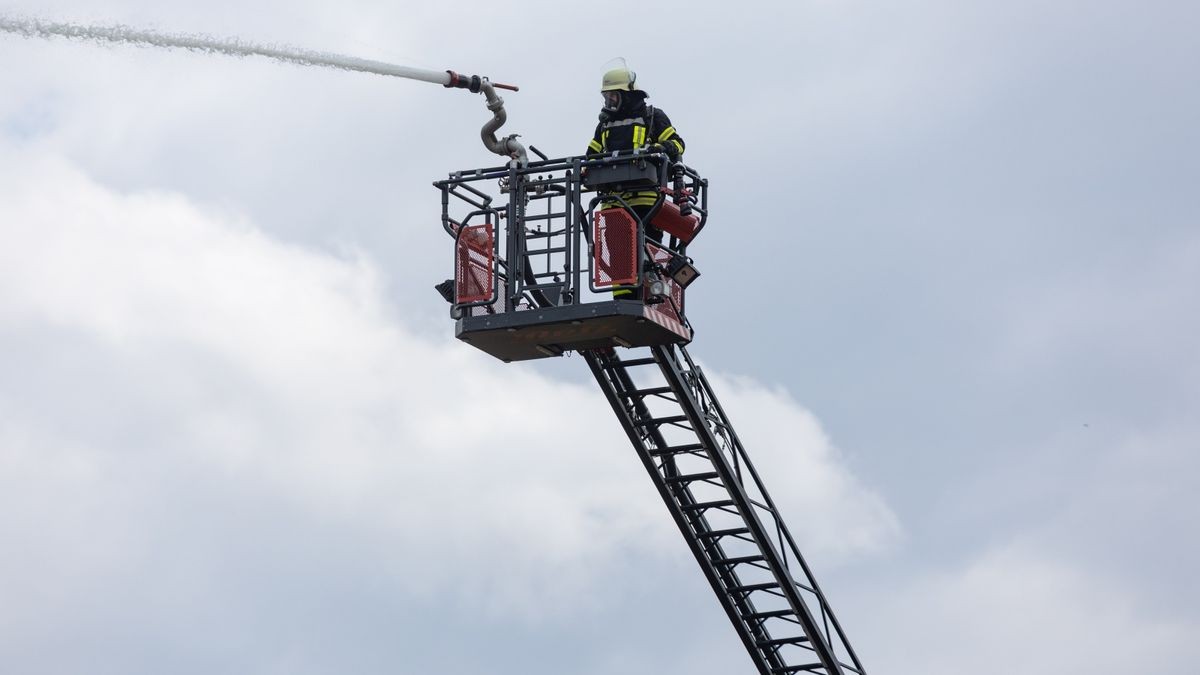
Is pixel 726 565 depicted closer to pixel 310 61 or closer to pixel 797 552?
pixel 797 552

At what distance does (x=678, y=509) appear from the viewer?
31.6m

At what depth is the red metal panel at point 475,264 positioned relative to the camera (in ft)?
97.0

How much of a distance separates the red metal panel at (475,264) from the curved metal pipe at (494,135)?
44.9 inches

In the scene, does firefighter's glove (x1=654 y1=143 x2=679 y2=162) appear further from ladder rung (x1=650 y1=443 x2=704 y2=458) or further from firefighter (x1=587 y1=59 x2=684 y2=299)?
ladder rung (x1=650 y1=443 x2=704 y2=458)

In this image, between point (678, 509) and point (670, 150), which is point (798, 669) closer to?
point (678, 509)

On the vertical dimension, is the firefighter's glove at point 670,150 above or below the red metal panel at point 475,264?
above

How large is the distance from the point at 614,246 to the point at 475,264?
1926 mm

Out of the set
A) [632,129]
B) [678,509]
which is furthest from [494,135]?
[678,509]

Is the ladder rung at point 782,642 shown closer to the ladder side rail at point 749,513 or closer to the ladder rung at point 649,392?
the ladder side rail at point 749,513

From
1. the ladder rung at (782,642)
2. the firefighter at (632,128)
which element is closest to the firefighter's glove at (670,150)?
the firefighter at (632,128)

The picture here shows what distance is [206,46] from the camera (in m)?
28.2

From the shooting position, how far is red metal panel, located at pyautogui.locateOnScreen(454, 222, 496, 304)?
2956 centimetres

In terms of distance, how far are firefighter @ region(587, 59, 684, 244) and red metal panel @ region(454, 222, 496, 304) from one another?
6.07 ft

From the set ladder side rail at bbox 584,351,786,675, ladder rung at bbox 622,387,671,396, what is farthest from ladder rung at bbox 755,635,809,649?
ladder rung at bbox 622,387,671,396
